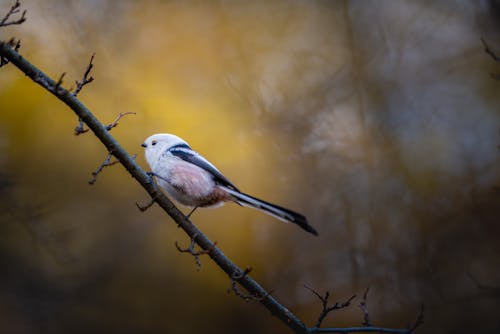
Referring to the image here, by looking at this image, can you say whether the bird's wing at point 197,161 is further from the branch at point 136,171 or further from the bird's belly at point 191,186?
the branch at point 136,171

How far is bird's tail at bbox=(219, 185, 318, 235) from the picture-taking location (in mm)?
2355

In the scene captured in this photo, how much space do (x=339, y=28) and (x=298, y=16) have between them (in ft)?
1.77

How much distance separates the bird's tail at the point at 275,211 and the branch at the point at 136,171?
1.08 feet

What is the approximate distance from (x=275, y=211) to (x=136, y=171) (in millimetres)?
714

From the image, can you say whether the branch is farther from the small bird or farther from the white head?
the white head

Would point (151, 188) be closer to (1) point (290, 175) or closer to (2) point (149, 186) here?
(2) point (149, 186)

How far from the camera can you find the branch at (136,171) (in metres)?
2.06

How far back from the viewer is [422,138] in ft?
17.9

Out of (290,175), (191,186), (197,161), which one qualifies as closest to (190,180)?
(191,186)

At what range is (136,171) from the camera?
2312 mm

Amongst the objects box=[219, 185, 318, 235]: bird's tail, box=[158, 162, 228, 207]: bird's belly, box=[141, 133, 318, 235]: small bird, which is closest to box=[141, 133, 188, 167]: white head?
box=[141, 133, 318, 235]: small bird

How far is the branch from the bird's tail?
33cm

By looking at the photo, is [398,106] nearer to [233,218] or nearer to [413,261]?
[413,261]

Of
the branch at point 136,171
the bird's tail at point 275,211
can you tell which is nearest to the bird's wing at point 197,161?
the bird's tail at point 275,211
